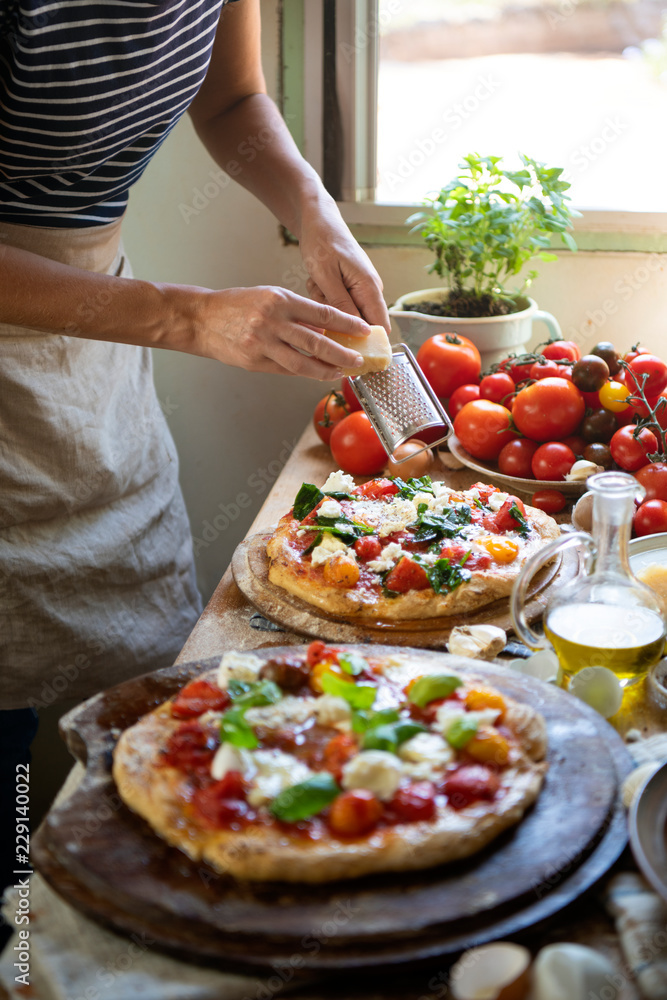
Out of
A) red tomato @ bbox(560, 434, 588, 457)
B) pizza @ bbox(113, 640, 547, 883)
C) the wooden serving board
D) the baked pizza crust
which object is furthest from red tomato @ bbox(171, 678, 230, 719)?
red tomato @ bbox(560, 434, 588, 457)

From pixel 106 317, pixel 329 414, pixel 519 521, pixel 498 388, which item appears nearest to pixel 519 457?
pixel 498 388

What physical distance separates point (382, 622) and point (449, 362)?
3.38 ft

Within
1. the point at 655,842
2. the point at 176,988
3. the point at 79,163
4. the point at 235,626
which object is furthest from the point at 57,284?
the point at 655,842

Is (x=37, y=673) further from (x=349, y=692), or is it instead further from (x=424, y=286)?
(x=424, y=286)

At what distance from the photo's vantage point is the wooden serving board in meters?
0.83

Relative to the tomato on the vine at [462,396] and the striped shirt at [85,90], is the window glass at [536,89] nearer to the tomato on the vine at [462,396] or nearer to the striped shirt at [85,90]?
the tomato on the vine at [462,396]

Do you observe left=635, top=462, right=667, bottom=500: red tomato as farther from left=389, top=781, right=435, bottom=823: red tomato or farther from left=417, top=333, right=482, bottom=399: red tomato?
left=389, top=781, right=435, bottom=823: red tomato

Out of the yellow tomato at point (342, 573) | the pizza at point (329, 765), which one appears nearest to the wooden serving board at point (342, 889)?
the pizza at point (329, 765)

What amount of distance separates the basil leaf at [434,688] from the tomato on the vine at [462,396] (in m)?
1.26

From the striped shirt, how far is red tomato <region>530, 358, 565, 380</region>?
104cm

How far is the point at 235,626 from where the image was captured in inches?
60.6

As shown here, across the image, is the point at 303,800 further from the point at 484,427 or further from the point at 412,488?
the point at 484,427

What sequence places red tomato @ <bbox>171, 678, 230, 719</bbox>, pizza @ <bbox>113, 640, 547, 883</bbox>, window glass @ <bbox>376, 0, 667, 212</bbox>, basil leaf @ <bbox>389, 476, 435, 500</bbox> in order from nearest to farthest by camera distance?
pizza @ <bbox>113, 640, 547, 883</bbox> < red tomato @ <bbox>171, 678, 230, 719</bbox> < basil leaf @ <bbox>389, 476, 435, 500</bbox> < window glass @ <bbox>376, 0, 667, 212</bbox>

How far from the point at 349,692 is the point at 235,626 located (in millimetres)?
469
